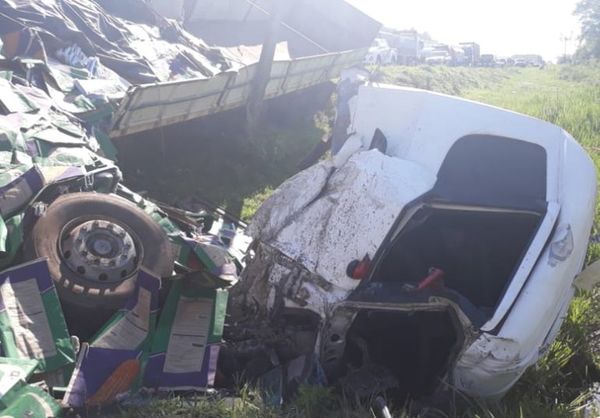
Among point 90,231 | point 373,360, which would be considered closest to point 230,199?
point 90,231

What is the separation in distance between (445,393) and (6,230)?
2.52 metres

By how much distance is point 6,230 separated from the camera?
11.4ft

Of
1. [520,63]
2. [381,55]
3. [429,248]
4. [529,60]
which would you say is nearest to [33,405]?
[429,248]

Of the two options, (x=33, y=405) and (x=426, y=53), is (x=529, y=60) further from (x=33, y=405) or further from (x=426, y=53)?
(x=33, y=405)

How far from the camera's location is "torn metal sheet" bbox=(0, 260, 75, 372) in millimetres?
2941

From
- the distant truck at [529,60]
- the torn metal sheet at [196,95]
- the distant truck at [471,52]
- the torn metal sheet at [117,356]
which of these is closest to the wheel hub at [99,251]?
the torn metal sheet at [117,356]

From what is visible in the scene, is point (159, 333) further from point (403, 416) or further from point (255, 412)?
point (403, 416)

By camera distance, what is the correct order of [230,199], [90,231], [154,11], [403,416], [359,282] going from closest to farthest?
1. [403,416]
2. [359,282]
3. [90,231]
4. [230,199]
5. [154,11]

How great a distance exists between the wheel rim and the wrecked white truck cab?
683mm

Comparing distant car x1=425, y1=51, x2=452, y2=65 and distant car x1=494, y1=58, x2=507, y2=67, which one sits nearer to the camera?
distant car x1=425, y1=51, x2=452, y2=65

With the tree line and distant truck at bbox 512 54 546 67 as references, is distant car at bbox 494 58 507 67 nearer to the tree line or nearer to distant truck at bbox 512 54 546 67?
distant truck at bbox 512 54 546 67

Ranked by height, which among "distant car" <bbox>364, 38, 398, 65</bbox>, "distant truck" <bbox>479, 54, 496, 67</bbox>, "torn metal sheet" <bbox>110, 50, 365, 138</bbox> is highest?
"distant truck" <bbox>479, 54, 496, 67</bbox>

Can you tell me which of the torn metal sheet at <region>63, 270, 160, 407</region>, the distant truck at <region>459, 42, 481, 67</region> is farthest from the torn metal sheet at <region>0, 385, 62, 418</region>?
the distant truck at <region>459, 42, 481, 67</region>

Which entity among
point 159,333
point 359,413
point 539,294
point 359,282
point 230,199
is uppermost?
point 539,294
